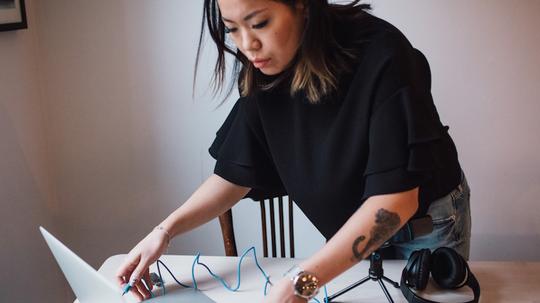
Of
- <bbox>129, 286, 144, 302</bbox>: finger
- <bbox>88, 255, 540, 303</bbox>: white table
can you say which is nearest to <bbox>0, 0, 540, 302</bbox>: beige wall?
<bbox>88, 255, 540, 303</bbox>: white table

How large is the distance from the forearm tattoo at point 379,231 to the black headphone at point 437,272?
177mm

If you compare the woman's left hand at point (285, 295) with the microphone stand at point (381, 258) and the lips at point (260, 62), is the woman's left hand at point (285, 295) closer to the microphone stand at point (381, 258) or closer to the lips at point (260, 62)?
the microphone stand at point (381, 258)

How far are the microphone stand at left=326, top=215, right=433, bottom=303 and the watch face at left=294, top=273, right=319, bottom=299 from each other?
195 mm

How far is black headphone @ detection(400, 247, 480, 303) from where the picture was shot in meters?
1.18

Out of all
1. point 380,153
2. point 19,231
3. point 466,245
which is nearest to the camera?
point 380,153

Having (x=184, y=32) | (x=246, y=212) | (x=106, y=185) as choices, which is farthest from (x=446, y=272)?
(x=106, y=185)

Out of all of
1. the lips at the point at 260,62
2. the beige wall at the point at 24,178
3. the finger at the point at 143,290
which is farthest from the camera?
the beige wall at the point at 24,178

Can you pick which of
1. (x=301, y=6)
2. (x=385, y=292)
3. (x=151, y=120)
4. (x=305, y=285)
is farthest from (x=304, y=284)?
(x=151, y=120)

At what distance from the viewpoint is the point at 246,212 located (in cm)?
209

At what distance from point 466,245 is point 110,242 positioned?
128 cm

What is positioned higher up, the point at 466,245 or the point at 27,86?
the point at 27,86

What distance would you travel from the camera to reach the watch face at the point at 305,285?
101 centimetres

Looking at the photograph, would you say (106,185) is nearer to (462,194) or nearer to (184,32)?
(184,32)

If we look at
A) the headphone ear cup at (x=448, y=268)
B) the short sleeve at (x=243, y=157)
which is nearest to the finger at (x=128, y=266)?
the short sleeve at (x=243, y=157)
